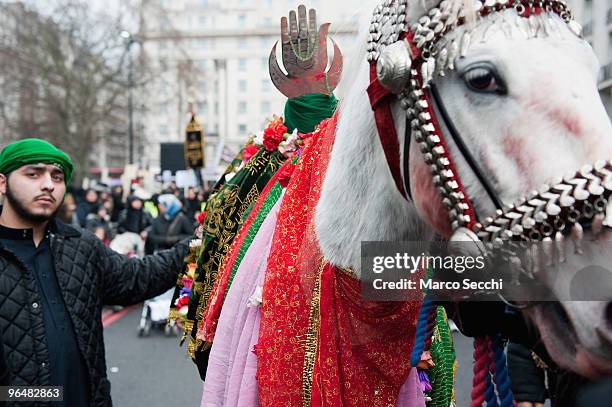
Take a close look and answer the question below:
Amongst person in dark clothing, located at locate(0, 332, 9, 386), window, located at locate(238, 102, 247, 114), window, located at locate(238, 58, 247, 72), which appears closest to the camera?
person in dark clothing, located at locate(0, 332, 9, 386)

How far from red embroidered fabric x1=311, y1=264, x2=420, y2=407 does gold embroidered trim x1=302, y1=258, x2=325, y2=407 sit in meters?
0.04

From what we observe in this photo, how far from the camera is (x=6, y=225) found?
8.70 feet

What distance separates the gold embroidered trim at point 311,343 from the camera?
168cm

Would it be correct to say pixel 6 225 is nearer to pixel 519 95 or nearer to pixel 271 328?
pixel 271 328

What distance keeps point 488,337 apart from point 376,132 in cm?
54

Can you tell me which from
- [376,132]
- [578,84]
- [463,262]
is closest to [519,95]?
[578,84]

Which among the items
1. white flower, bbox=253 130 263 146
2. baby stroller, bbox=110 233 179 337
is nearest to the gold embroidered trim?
white flower, bbox=253 130 263 146

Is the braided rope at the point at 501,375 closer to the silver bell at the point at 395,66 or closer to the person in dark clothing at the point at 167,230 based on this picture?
the silver bell at the point at 395,66

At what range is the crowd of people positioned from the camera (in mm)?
9602

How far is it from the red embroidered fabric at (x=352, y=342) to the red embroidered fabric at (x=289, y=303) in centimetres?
10

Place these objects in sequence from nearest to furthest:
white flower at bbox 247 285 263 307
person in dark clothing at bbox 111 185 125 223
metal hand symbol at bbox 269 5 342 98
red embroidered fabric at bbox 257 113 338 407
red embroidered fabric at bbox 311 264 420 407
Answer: red embroidered fabric at bbox 311 264 420 407 → red embroidered fabric at bbox 257 113 338 407 → white flower at bbox 247 285 263 307 → metal hand symbol at bbox 269 5 342 98 → person in dark clothing at bbox 111 185 125 223

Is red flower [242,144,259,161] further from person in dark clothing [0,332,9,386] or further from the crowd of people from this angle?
the crowd of people

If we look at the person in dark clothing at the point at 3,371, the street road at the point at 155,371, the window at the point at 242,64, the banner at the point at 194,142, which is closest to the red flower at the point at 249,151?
the person in dark clothing at the point at 3,371

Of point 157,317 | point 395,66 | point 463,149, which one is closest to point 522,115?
point 463,149
